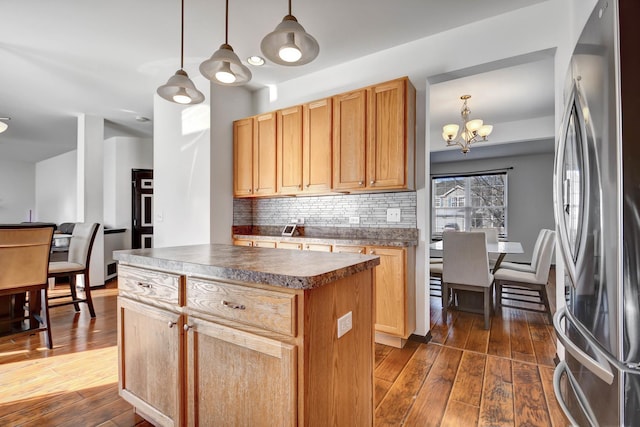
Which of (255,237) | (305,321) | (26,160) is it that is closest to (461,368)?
(305,321)

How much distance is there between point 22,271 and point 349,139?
3051mm

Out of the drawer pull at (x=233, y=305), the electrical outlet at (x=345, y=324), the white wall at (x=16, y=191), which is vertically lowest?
the electrical outlet at (x=345, y=324)

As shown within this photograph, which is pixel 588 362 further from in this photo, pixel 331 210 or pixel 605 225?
pixel 331 210

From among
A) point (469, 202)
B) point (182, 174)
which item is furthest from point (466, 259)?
point (469, 202)

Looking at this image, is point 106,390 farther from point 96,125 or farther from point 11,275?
point 96,125

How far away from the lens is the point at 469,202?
711 cm

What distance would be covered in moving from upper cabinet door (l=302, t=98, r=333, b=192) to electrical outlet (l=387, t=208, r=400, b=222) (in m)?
0.67

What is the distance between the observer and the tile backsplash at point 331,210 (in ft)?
9.84

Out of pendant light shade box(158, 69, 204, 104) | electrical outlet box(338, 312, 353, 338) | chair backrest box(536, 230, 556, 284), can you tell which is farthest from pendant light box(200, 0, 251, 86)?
chair backrest box(536, 230, 556, 284)

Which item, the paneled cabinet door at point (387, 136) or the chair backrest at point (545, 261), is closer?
the paneled cabinet door at point (387, 136)

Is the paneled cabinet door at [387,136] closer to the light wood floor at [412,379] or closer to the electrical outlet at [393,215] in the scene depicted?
the electrical outlet at [393,215]

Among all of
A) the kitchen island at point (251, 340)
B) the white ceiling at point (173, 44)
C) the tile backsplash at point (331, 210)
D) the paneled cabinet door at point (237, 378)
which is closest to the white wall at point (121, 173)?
the white ceiling at point (173, 44)

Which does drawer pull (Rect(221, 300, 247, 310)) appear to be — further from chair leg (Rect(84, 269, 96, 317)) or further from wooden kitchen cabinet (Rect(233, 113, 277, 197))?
chair leg (Rect(84, 269, 96, 317))

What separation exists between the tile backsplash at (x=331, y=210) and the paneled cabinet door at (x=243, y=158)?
0.26 meters
